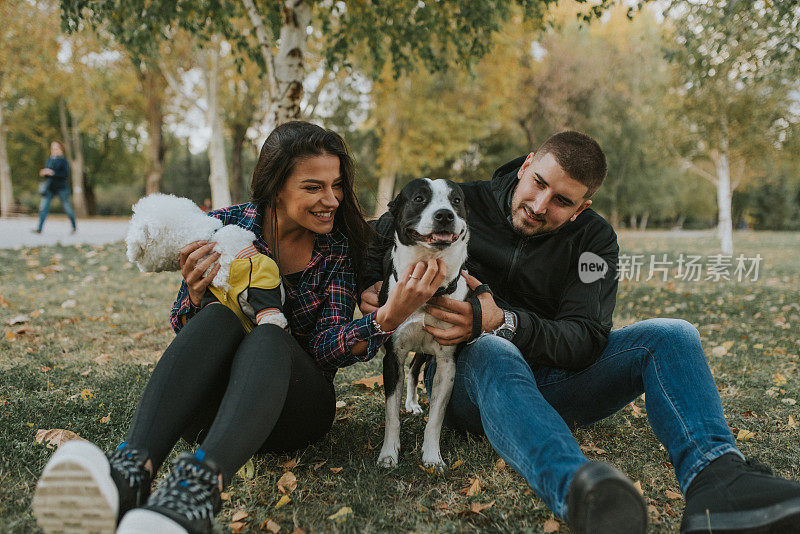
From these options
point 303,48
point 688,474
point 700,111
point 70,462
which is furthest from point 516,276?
point 700,111

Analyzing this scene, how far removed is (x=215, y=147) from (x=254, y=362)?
485 inches

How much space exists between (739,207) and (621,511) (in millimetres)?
51642

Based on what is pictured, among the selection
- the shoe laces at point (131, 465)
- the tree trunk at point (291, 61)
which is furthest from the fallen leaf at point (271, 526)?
the tree trunk at point (291, 61)

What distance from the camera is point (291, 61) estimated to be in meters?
5.80

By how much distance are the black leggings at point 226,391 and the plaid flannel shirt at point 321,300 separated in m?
0.14

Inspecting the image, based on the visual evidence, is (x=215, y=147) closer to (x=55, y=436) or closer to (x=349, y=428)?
(x=55, y=436)

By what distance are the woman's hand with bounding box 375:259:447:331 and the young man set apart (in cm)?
17

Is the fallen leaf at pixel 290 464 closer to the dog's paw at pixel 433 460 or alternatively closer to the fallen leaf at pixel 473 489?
the dog's paw at pixel 433 460

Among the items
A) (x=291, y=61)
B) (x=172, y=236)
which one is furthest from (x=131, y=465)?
(x=291, y=61)

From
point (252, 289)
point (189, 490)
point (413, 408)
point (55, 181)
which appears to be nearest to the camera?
point (189, 490)

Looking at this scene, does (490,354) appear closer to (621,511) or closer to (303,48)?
(621,511)

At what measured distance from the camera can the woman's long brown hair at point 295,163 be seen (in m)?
2.43

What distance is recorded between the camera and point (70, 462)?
4.50 feet

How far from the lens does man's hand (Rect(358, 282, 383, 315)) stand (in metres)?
2.74
